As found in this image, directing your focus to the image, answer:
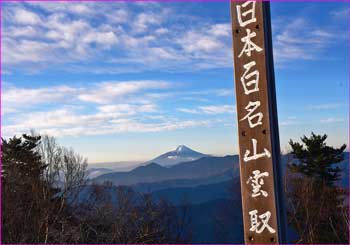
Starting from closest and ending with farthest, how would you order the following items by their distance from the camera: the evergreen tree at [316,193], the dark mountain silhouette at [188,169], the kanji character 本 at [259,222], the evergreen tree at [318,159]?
the kanji character 本 at [259,222]
the evergreen tree at [316,193]
the evergreen tree at [318,159]
the dark mountain silhouette at [188,169]

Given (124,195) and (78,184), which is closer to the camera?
(78,184)

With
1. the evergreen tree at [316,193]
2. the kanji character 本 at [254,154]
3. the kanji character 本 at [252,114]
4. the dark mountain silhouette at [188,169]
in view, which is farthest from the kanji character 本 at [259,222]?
the dark mountain silhouette at [188,169]

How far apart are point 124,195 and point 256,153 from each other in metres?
16.2

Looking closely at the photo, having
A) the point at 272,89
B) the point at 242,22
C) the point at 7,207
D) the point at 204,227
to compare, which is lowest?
the point at 204,227

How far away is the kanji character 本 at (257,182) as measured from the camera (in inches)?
58.6

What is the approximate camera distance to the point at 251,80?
5.04 ft

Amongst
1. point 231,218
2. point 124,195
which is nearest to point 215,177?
point 231,218

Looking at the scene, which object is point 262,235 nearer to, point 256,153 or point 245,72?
point 256,153

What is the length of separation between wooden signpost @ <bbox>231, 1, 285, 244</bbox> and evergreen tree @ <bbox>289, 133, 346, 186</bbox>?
2041 centimetres

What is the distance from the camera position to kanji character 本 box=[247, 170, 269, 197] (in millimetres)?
1489

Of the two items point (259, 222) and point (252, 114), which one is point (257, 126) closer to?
point (252, 114)

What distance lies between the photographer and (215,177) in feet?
125

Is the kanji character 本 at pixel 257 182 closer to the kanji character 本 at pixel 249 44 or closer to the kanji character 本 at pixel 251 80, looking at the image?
the kanji character 本 at pixel 251 80

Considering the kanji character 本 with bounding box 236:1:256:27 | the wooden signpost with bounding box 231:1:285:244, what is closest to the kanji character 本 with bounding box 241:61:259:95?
the wooden signpost with bounding box 231:1:285:244
